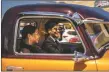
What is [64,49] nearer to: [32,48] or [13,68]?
[32,48]

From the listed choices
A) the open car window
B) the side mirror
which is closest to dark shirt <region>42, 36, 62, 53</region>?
the open car window

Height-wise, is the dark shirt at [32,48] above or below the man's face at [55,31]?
below

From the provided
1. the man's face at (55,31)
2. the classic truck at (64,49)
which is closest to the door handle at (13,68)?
the classic truck at (64,49)

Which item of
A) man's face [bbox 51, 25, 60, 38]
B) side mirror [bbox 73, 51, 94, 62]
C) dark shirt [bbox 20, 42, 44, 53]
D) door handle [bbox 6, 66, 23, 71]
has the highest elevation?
man's face [bbox 51, 25, 60, 38]

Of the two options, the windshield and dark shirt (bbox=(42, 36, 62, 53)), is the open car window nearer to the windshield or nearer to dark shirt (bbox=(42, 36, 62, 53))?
dark shirt (bbox=(42, 36, 62, 53))

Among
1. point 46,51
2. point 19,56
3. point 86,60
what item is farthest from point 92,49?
point 19,56

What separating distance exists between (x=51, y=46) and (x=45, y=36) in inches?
8.7

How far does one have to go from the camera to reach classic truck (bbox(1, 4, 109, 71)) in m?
3.89

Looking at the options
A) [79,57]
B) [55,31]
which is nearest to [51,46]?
[55,31]

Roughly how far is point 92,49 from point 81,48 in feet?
0.50

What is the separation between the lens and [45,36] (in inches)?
173

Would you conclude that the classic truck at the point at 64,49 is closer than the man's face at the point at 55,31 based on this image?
Yes

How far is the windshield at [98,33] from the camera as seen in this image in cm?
404

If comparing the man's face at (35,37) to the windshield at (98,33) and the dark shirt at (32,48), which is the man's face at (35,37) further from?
the windshield at (98,33)
